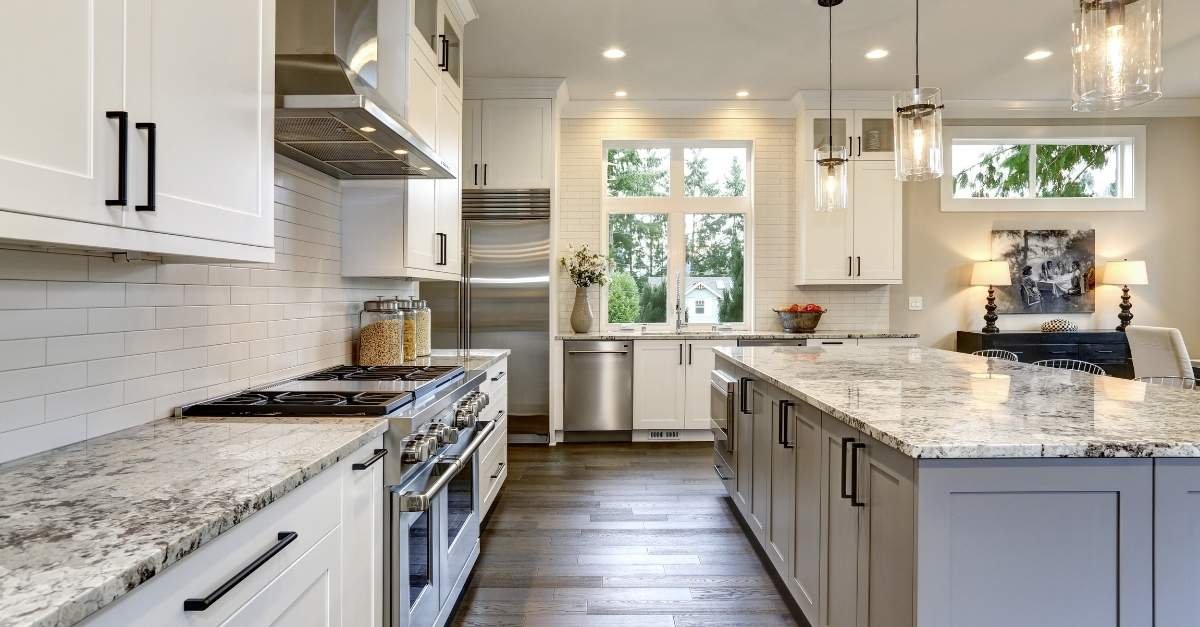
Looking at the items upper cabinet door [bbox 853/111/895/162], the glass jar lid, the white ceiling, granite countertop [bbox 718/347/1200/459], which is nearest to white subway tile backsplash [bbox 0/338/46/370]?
the glass jar lid

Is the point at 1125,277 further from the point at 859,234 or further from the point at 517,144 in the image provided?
the point at 517,144

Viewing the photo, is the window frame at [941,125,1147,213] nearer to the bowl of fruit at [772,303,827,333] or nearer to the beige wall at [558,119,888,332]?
the beige wall at [558,119,888,332]

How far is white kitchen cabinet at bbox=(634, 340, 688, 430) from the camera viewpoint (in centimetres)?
513

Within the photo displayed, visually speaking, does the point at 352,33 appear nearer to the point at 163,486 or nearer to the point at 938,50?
the point at 163,486

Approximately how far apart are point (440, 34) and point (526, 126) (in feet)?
6.12

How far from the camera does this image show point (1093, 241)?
5609 mm

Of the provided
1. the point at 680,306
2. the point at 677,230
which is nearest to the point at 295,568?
the point at 680,306

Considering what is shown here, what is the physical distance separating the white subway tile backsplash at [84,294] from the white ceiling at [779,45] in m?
2.82

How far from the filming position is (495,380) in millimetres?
3217

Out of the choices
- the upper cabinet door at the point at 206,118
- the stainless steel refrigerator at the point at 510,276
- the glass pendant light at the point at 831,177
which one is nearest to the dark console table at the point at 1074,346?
the glass pendant light at the point at 831,177

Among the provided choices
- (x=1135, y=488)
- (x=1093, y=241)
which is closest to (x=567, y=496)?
(x=1135, y=488)

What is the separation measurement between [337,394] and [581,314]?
3.45 metres

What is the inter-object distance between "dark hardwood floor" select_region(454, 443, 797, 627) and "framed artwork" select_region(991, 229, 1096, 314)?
3.52 m

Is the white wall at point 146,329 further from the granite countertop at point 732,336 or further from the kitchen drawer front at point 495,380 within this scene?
the granite countertop at point 732,336
